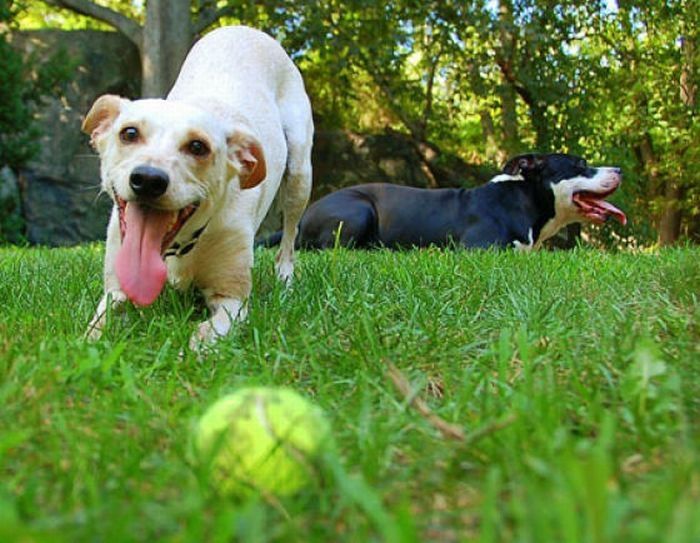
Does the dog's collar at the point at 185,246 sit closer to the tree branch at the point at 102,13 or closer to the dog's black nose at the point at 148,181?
the dog's black nose at the point at 148,181

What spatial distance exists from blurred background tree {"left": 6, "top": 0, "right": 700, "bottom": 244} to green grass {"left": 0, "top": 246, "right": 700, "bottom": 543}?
31.9ft

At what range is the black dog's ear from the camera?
24.8 feet

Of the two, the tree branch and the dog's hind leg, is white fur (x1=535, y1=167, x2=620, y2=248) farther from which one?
the tree branch

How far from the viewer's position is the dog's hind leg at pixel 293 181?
4.36 meters

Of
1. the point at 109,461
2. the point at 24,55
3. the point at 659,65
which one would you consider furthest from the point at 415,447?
the point at 659,65

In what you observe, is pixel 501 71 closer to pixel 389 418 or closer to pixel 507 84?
pixel 507 84

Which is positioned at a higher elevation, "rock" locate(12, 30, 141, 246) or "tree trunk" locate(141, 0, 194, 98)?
"tree trunk" locate(141, 0, 194, 98)

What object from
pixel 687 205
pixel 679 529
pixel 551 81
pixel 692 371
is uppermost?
pixel 551 81

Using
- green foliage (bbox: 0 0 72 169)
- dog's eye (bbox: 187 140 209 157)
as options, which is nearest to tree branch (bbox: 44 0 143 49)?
green foliage (bbox: 0 0 72 169)

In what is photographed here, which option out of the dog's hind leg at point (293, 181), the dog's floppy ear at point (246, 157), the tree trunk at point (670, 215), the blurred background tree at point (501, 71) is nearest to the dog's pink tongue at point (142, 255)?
the dog's floppy ear at point (246, 157)

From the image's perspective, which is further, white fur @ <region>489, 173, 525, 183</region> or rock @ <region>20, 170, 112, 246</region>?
rock @ <region>20, 170, 112, 246</region>

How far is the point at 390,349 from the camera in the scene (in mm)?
2002

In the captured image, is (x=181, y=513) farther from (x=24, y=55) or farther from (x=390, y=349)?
(x=24, y=55)

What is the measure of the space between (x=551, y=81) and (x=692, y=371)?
457 inches
